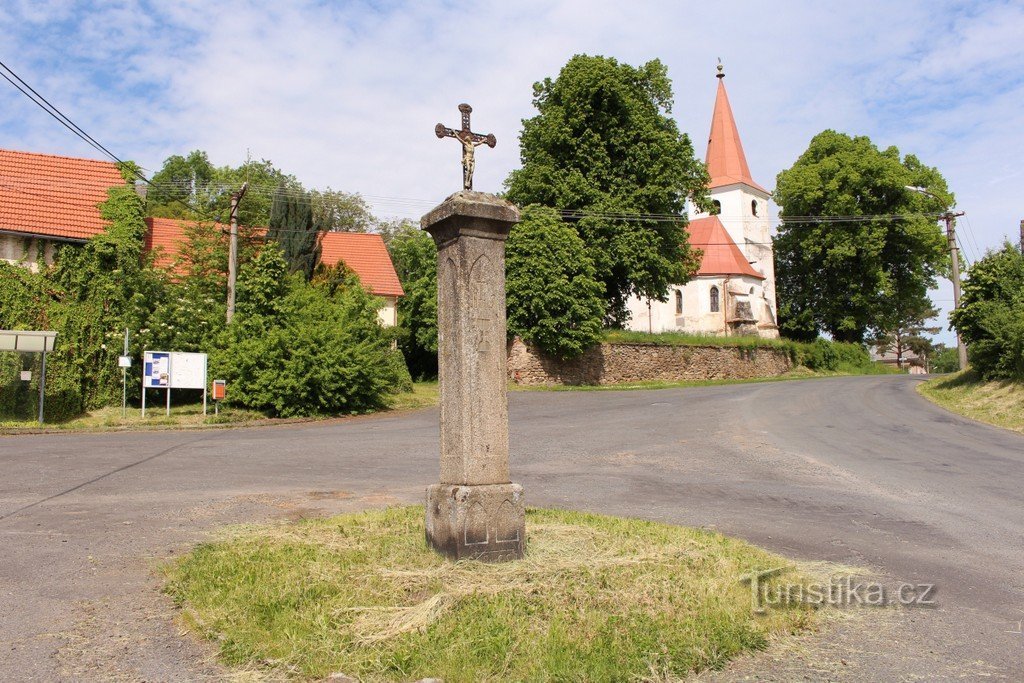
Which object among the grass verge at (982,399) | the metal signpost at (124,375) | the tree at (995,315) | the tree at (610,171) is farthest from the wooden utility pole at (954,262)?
the metal signpost at (124,375)

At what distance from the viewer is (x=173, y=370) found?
19062mm

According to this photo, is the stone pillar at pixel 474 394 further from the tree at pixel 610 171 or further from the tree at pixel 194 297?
the tree at pixel 610 171

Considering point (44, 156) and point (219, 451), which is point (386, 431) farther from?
point (44, 156)

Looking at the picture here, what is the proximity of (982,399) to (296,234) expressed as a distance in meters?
24.1

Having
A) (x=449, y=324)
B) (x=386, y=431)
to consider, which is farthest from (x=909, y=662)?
(x=386, y=431)

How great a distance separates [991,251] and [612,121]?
1724 centimetres

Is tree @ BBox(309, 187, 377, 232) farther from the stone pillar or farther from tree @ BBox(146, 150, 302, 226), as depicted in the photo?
the stone pillar

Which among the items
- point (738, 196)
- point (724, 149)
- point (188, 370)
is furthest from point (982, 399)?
point (724, 149)

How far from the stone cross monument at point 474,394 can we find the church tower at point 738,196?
174ft

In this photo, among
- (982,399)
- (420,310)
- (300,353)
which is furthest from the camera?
(420,310)

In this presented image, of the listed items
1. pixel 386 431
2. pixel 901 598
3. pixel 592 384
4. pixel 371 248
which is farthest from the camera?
pixel 371 248

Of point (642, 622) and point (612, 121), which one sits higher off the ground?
point (612, 121)

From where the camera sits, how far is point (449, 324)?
5828 mm

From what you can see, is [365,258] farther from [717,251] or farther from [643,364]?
[717,251]
